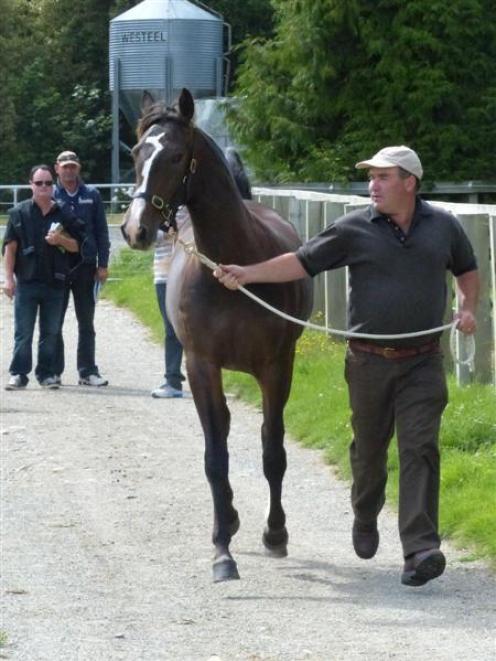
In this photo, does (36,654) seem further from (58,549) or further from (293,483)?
(293,483)

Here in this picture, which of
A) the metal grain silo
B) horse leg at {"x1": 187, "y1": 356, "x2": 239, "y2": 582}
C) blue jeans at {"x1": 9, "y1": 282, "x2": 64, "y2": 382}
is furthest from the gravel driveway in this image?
the metal grain silo

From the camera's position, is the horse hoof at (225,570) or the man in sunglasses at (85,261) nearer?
the horse hoof at (225,570)

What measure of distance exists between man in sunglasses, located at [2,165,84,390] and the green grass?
1.76 m

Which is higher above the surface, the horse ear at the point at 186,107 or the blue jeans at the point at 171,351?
the horse ear at the point at 186,107

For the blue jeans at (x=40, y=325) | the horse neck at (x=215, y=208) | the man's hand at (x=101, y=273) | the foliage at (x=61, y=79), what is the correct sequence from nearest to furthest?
the horse neck at (x=215, y=208) < the blue jeans at (x=40, y=325) < the man's hand at (x=101, y=273) < the foliage at (x=61, y=79)

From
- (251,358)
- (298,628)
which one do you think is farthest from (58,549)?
(298,628)

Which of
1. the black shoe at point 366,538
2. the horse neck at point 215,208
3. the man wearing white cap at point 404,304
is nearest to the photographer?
the man wearing white cap at point 404,304

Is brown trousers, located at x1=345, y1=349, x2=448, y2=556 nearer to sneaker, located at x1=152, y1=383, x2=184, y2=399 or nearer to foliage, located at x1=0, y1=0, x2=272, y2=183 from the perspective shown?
sneaker, located at x1=152, y1=383, x2=184, y2=399

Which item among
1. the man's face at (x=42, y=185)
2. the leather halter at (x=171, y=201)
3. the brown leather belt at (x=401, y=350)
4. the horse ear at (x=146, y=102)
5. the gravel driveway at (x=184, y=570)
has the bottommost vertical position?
the gravel driveway at (x=184, y=570)

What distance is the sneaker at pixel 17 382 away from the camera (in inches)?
615

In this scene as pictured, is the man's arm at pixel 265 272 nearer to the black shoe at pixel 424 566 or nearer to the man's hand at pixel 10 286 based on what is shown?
the black shoe at pixel 424 566

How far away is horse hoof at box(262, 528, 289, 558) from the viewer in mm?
8852

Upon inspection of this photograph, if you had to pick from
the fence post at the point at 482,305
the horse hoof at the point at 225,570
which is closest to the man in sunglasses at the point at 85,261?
the fence post at the point at 482,305

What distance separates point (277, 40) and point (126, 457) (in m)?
17.3
